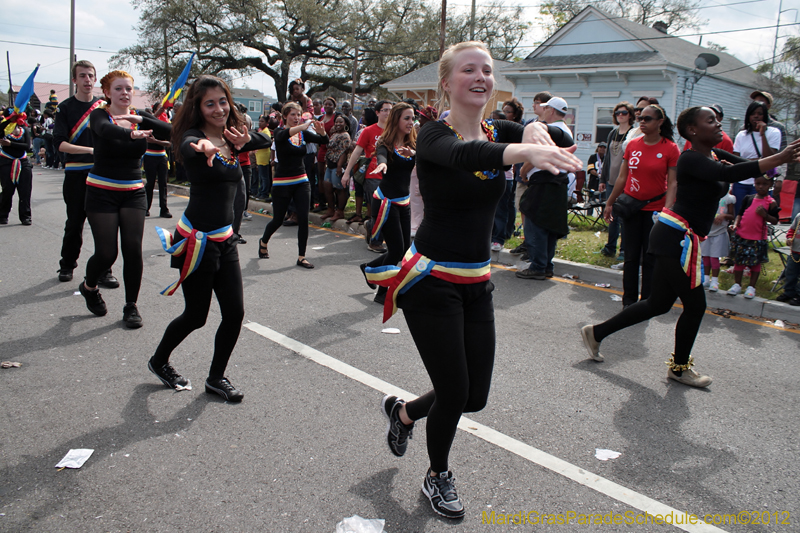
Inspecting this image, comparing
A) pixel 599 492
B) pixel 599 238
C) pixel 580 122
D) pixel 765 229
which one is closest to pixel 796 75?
pixel 580 122

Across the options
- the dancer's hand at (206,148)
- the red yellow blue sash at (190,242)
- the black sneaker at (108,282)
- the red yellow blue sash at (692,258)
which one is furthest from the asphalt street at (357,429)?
the dancer's hand at (206,148)

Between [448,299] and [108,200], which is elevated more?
[108,200]

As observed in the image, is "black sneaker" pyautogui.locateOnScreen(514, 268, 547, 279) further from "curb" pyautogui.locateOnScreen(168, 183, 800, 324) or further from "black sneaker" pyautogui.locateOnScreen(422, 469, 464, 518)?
"black sneaker" pyautogui.locateOnScreen(422, 469, 464, 518)

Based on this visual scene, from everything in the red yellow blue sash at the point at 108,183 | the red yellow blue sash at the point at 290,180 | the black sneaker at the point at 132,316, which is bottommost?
the black sneaker at the point at 132,316

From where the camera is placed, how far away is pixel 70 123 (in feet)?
19.2

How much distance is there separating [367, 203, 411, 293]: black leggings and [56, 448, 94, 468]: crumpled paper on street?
3.47 meters

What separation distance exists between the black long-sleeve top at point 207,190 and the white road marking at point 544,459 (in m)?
1.42

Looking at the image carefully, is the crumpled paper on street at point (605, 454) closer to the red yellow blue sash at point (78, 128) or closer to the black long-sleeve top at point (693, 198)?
the black long-sleeve top at point (693, 198)

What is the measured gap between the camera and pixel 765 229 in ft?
21.4

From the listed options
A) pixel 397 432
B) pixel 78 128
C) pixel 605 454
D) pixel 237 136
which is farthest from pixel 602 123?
pixel 397 432

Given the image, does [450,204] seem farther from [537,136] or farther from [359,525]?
[359,525]

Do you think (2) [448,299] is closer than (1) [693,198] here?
Yes

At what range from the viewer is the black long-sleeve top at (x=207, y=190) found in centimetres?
375

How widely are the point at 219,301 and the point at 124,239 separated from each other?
189 centimetres
